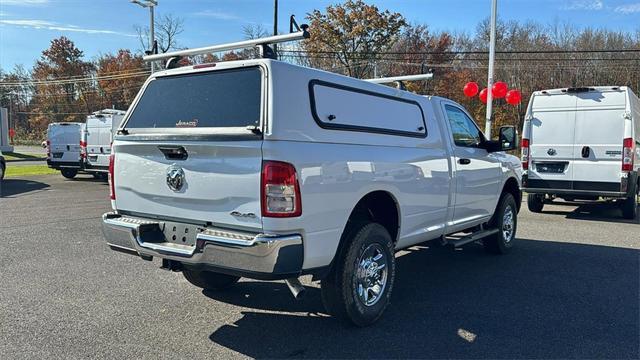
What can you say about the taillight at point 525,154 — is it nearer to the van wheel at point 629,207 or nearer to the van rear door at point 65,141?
the van wheel at point 629,207

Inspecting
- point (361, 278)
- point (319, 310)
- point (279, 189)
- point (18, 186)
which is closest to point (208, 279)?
point (319, 310)

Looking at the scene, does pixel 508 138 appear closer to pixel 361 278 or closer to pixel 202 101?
pixel 361 278

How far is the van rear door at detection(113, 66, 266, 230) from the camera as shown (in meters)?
3.57

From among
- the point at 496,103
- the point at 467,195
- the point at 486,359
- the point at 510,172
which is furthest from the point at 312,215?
the point at 496,103

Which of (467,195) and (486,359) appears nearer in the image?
(486,359)

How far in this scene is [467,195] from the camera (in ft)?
19.8

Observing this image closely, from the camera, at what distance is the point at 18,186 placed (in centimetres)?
1536

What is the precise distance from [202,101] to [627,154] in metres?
9.22

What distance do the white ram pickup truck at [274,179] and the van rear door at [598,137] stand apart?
6798mm

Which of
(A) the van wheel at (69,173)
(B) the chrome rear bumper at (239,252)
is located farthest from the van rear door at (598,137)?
(A) the van wheel at (69,173)

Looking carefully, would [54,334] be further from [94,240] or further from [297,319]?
[94,240]

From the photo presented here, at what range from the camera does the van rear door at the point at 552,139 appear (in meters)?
10.6

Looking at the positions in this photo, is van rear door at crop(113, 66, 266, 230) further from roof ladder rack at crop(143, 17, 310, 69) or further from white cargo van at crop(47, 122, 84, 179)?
white cargo van at crop(47, 122, 84, 179)

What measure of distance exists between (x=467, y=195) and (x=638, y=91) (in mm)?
40634
